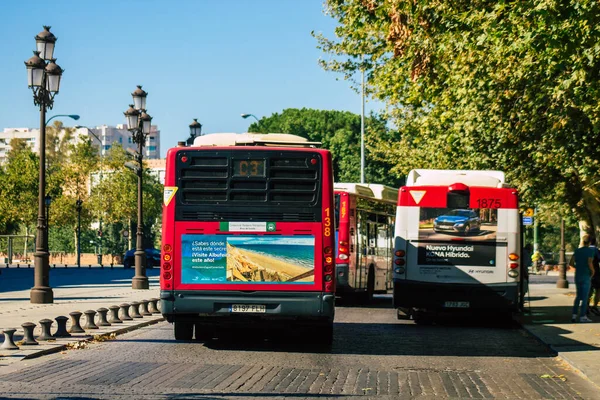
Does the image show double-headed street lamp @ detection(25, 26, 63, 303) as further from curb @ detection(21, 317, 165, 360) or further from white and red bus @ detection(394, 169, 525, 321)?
white and red bus @ detection(394, 169, 525, 321)

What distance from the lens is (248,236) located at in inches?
603

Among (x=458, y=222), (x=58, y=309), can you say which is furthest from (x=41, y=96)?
(x=458, y=222)

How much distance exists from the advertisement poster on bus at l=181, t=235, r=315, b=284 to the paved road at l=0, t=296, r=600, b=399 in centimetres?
108

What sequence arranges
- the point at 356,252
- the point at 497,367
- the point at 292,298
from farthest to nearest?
the point at 356,252 → the point at 292,298 → the point at 497,367

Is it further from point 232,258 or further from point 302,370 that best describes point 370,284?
point 302,370

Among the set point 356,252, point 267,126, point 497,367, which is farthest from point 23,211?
point 497,367

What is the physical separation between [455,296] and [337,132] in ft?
216

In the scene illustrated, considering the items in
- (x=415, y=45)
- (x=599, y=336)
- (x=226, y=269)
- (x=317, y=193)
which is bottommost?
(x=599, y=336)

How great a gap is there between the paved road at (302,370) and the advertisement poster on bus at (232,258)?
1.08m

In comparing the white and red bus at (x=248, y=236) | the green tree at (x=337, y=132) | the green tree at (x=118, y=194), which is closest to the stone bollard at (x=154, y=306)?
the white and red bus at (x=248, y=236)

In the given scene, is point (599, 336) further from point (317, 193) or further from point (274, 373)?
point (274, 373)

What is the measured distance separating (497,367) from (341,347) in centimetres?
299

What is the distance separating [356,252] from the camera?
87.2 ft

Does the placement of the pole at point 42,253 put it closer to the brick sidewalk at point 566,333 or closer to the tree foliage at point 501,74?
the tree foliage at point 501,74
